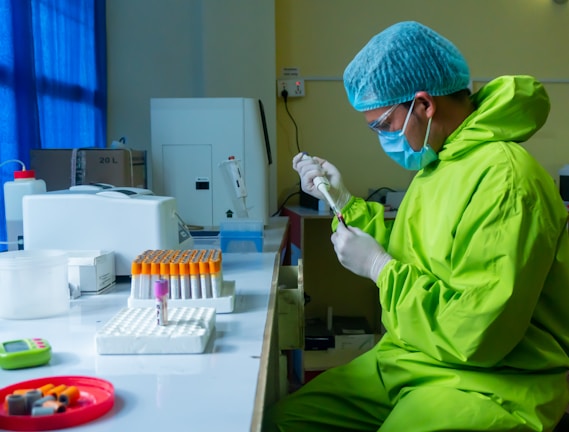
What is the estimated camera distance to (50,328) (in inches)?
44.5

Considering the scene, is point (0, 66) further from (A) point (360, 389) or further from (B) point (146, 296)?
(A) point (360, 389)

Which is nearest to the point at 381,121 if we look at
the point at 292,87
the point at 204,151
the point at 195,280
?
the point at 195,280

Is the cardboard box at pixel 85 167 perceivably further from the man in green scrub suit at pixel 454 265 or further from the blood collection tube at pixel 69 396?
the blood collection tube at pixel 69 396

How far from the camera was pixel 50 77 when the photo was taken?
2.42m

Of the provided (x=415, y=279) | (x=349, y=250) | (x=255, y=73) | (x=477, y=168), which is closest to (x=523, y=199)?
(x=477, y=168)

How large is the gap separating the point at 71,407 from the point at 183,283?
475 mm

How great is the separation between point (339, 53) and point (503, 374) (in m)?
2.70

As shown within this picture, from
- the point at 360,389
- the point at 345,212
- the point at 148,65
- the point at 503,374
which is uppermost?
the point at 148,65

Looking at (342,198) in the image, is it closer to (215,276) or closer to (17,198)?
(215,276)

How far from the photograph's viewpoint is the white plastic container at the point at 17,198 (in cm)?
165

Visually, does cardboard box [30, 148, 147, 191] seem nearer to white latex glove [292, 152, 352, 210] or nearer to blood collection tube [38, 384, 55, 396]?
white latex glove [292, 152, 352, 210]

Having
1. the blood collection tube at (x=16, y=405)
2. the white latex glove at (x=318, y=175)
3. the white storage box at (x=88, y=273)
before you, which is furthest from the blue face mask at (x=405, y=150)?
the blood collection tube at (x=16, y=405)

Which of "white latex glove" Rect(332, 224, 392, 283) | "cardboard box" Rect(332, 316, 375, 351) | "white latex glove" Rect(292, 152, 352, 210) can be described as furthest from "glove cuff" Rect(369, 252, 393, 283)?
"cardboard box" Rect(332, 316, 375, 351)

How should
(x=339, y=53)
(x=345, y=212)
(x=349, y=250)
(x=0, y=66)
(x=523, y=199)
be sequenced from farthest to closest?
(x=339, y=53) → (x=0, y=66) → (x=345, y=212) → (x=349, y=250) → (x=523, y=199)
